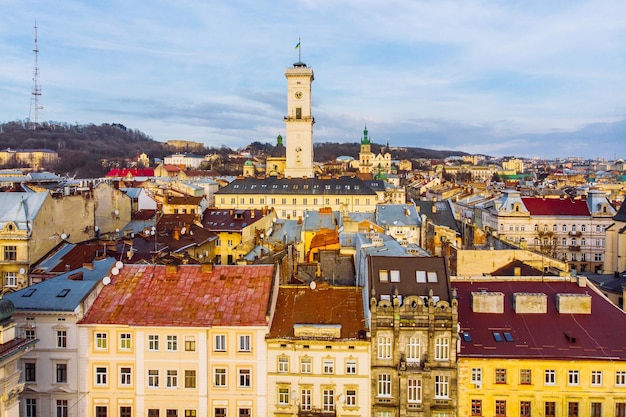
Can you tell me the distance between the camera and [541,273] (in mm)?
42188

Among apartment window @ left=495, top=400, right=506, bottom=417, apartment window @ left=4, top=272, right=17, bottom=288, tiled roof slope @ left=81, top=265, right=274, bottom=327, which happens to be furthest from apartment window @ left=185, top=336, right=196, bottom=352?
apartment window @ left=4, top=272, right=17, bottom=288

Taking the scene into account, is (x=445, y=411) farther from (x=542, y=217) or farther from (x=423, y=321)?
(x=542, y=217)

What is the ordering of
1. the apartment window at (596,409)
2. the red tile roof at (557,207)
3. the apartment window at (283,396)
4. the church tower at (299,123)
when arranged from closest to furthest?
1. the apartment window at (596,409)
2. the apartment window at (283,396)
3. the red tile roof at (557,207)
4. the church tower at (299,123)

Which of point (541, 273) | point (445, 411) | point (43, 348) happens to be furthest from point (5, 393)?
point (541, 273)

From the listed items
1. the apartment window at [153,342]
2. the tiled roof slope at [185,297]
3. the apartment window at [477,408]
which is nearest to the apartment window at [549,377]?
the apartment window at [477,408]

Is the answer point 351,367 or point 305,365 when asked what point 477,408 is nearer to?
point 351,367

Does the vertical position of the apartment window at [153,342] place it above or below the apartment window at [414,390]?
above

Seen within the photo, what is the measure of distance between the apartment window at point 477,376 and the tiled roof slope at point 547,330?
2.57 ft

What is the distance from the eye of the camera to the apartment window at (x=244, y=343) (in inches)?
1209

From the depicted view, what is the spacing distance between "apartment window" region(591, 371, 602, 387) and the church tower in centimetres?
9931

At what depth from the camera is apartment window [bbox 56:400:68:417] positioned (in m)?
30.7

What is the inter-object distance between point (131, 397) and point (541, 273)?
28.8 m

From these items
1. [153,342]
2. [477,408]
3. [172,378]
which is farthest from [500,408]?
[153,342]

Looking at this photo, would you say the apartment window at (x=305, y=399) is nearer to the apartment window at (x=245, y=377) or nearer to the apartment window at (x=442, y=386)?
the apartment window at (x=245, y=377)
